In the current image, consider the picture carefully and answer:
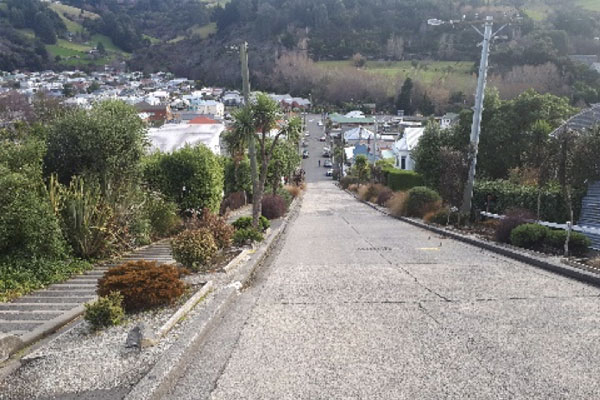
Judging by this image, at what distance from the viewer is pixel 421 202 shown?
22.8 meters

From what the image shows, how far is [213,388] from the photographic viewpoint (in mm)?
5043

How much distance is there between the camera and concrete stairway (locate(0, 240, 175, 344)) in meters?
6.56

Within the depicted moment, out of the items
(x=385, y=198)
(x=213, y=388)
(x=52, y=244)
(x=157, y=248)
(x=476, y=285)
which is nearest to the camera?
(x=213, y=388)

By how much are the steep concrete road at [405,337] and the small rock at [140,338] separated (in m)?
0.50

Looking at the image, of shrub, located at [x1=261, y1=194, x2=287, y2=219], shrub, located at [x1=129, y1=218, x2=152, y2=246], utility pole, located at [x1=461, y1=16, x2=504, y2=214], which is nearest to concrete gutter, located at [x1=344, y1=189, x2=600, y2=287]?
utility pole, located at [x1=461, y1=16, x2=504, y2=214]

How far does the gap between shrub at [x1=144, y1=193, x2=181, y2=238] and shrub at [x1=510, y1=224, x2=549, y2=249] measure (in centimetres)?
961

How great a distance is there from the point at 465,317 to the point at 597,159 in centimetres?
801

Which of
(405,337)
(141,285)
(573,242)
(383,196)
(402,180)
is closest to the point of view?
(405,337)

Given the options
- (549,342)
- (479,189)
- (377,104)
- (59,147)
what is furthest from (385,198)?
(377,104)

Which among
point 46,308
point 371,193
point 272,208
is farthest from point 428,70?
point 46,308

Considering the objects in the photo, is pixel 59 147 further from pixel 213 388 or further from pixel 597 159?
pixel 597 159

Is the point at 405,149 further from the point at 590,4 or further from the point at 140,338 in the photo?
the point at 590,4

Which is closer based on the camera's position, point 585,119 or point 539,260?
point 539,260

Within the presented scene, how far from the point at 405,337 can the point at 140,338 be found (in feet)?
9.70
